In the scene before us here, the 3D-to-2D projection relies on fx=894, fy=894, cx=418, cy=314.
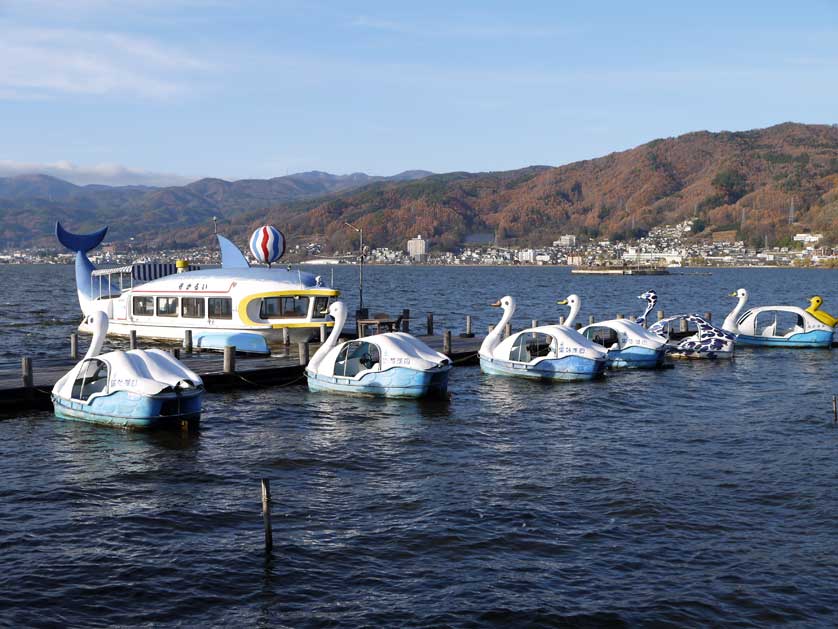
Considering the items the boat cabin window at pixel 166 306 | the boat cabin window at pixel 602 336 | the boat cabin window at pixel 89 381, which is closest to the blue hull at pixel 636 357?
the boat cabin window at pixel 602 336

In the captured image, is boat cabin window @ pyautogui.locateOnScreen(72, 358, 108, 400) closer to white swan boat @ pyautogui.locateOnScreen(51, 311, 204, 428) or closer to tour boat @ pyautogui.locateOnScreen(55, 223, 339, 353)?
white swan boat @ pyautogui.locateOnScreen(51, 311, 204, 428)

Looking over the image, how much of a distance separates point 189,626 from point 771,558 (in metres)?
9.71

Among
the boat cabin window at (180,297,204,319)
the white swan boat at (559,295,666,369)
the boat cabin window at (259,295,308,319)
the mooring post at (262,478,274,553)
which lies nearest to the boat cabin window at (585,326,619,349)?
the white swan boat at (559,295,666,369)

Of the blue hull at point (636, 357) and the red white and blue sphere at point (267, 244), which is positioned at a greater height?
the red white and blue sphere at point (267, 244)

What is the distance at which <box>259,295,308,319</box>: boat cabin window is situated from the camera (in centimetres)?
3931

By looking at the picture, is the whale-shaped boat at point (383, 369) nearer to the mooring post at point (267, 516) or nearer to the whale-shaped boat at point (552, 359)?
the whale-shaped boat at point (552, 359)

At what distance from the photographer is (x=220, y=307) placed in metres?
40.1

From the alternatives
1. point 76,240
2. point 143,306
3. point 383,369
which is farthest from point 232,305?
point 76,240

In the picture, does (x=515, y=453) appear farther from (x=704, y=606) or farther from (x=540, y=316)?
(x=540, y=316)

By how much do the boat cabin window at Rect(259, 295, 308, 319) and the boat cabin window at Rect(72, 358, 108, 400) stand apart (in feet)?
46.1

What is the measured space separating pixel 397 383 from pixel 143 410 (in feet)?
27.2

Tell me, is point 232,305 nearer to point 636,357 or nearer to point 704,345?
point 636,357

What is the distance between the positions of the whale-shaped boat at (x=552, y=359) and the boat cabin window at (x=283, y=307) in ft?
30.9

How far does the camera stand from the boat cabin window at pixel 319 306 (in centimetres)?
3938
